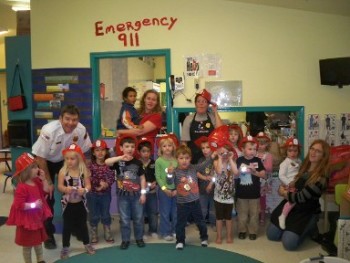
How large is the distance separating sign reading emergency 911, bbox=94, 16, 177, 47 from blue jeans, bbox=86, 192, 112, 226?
2.23 m

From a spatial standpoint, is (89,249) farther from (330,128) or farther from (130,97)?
(330,128)

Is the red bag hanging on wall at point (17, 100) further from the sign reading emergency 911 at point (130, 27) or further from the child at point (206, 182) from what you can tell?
the child at point (206, 182)

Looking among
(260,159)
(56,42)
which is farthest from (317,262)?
(56,42)

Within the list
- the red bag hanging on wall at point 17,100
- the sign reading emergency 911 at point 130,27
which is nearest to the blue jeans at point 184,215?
the sign reading emergency 911 at point 130,27

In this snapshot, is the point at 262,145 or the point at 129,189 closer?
the point at 129,189

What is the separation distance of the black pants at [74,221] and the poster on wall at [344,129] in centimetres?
344

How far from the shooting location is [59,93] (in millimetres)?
5086

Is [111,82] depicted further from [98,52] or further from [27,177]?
[27,177]

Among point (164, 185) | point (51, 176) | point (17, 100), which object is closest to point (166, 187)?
point (164, 185)

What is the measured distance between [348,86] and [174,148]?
2570 millimetres

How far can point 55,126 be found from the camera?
383 cm

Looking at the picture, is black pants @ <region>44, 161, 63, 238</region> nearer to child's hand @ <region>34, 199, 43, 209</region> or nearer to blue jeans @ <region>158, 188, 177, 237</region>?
child's hand @ <region>34, 199, 43, 209</region>

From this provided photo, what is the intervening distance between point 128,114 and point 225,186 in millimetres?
1514

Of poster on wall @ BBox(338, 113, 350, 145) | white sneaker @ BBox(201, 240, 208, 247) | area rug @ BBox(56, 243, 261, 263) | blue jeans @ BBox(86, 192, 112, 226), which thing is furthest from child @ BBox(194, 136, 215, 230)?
poster on wall @ BBox(338, 113, 350, 145)
